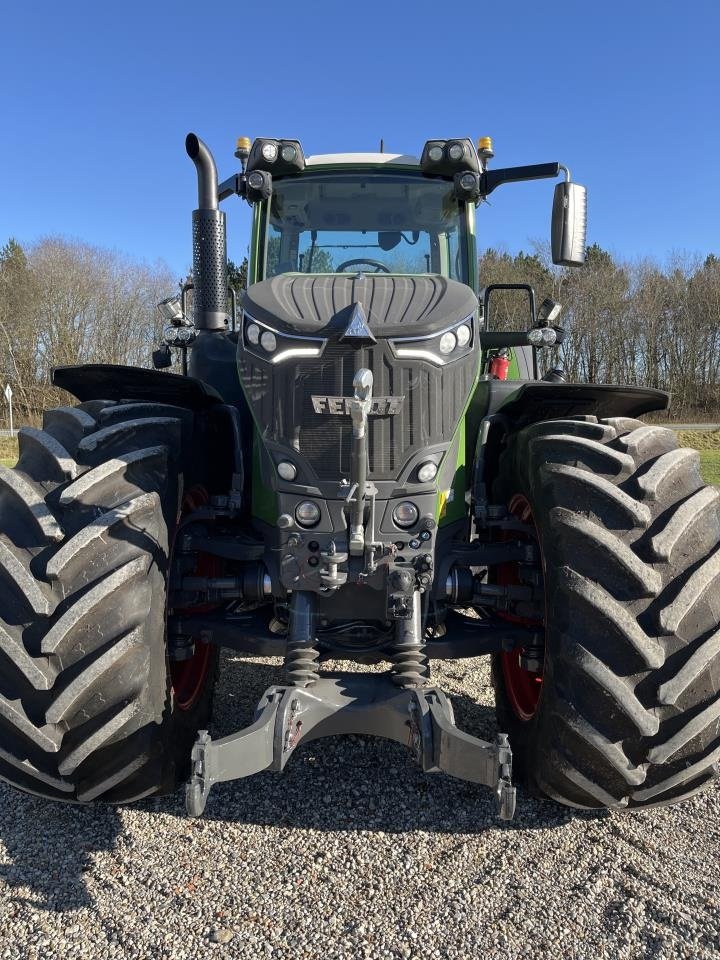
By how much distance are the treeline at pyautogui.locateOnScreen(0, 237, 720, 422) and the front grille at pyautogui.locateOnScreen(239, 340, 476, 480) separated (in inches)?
1112

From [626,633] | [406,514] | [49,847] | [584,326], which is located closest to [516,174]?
[406,514]

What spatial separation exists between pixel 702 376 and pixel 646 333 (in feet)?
10.1

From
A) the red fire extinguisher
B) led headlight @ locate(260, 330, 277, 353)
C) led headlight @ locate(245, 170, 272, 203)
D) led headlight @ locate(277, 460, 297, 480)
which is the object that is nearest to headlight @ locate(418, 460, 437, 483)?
led headlight @ locate(277, 460, 297, 480)

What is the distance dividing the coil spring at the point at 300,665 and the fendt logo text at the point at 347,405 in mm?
873

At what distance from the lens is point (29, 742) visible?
229cm

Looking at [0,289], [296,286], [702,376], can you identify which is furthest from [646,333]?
[296,286]

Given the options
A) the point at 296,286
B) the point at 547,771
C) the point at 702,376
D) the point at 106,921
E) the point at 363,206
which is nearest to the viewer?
the point at 106,921

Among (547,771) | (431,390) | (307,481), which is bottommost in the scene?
(547,771)

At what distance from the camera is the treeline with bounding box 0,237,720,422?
30.7 metres

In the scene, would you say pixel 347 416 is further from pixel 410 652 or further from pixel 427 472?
pixel 410 652

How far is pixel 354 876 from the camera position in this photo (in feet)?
7.88

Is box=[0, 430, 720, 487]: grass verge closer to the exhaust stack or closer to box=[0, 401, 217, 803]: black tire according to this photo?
the exhaust stack

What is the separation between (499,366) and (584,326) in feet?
91.1

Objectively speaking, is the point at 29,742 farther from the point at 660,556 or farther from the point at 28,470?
the point at 660,556
